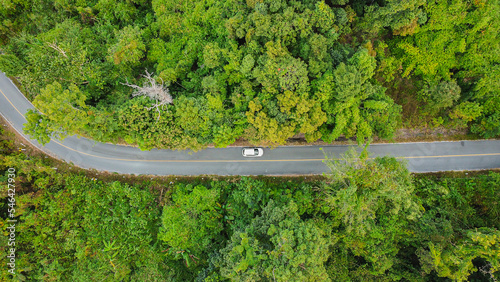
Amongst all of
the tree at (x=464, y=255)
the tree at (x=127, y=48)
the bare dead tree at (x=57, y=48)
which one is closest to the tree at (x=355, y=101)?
the tree at (x=464, y=255)

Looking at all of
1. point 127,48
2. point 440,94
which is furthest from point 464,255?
point 127,48

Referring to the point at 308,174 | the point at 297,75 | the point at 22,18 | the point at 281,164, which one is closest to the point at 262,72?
the point at 297,75

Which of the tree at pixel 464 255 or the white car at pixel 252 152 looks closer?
the tree at pixel 464 255

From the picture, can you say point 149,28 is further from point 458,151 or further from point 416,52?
point 458,151

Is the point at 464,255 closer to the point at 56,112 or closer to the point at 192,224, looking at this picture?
the point at 192,224

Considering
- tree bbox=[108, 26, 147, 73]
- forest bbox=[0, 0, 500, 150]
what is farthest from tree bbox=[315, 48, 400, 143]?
tree bbox=[108, 26, 147, 73]

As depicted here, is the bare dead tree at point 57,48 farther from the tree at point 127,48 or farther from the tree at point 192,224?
the tree at point 192,224
